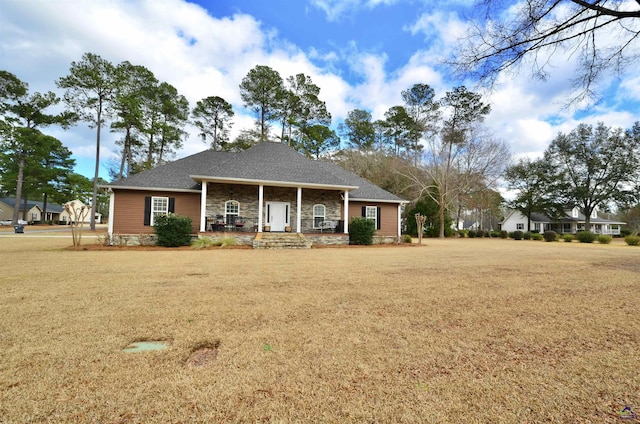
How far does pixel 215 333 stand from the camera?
2920mm

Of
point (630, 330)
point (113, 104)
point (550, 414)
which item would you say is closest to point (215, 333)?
point (550, 414)

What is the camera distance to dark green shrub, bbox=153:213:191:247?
12203 millimetres

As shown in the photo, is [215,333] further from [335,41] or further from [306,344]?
[335,41]

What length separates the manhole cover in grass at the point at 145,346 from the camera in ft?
8.41

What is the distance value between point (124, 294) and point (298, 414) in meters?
3.96

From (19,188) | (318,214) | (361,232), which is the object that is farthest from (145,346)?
(19,188)

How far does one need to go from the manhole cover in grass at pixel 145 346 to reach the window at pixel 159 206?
1326 centimetres

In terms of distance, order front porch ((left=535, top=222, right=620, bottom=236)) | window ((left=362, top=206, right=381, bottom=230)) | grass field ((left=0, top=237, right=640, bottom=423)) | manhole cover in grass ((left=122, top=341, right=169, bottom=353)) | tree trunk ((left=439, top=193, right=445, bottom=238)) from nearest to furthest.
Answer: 1. grass field ((left=0, top=237, right=640, bottom=423))
2. manhole cover in grass ((left=122, top=341, right=169, bottom=353))
3. window ((left=362, top=206, right=381, bottom=230))
4. tree trunk ((left=439, top=193, right=445, bottom=238))
5. front porch ((left=535, top=222, right=620, bottom=236))

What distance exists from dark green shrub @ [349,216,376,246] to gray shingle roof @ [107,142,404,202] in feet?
6.26

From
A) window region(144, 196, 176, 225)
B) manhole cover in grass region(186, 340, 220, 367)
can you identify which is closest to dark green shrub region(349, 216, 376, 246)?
window region(144, 196, 176, 225)

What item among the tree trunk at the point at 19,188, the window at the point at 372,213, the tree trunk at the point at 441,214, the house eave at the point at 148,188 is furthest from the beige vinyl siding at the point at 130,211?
the tree trunk at the point at 19,188

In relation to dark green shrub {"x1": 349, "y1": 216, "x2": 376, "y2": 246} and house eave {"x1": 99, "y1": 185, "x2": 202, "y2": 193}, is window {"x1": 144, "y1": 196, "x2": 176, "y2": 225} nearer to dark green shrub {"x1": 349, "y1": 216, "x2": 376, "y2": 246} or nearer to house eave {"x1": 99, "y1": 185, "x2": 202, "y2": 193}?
house eave {"x1": 99, "y1": 185, "x2": 202, "y2": 193}

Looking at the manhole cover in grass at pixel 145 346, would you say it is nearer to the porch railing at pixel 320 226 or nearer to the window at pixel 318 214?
the porch railing at pixel 320 226

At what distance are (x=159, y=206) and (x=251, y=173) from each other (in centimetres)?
501
